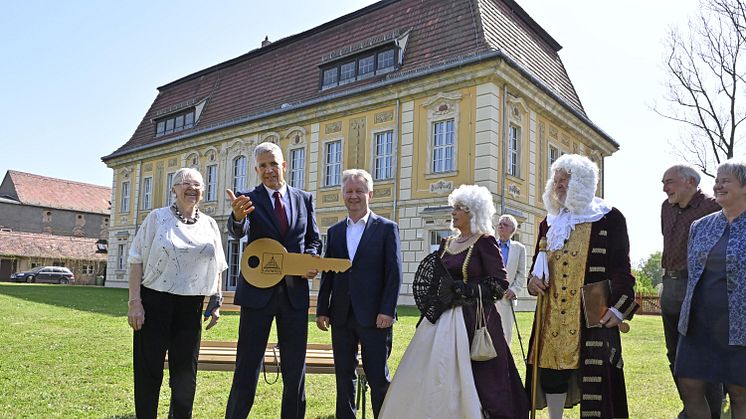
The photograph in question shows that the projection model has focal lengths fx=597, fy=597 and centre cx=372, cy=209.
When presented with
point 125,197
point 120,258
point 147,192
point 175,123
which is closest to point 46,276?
point 120,258

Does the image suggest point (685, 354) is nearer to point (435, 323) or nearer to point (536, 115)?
point (435, 323)

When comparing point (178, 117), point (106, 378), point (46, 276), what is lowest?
point (46, 276)

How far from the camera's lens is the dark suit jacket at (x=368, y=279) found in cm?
423

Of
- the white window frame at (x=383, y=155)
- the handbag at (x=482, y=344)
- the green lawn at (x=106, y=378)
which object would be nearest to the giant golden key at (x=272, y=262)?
the handbag at (x=482, y=344)

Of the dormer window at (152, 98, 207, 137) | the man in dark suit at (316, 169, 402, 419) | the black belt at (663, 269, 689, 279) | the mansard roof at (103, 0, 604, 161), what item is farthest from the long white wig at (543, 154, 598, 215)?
the dormer window at (152, 98, 207, 137)

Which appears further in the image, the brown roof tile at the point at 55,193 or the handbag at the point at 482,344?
the brown roof tile at the point at 55,193

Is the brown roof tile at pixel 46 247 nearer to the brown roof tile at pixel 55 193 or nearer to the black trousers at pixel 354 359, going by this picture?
the brown roof tile at pixel 55 193

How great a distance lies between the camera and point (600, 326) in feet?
12.3

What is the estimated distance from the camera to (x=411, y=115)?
19016 millimetres

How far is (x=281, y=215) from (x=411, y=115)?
15.3 metres

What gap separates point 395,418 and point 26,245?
5426 cm

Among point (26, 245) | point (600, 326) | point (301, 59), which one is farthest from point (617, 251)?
point (26, 245)

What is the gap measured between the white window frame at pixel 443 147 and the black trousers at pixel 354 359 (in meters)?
14.1

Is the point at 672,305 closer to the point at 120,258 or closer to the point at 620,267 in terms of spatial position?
the point at 620,267
